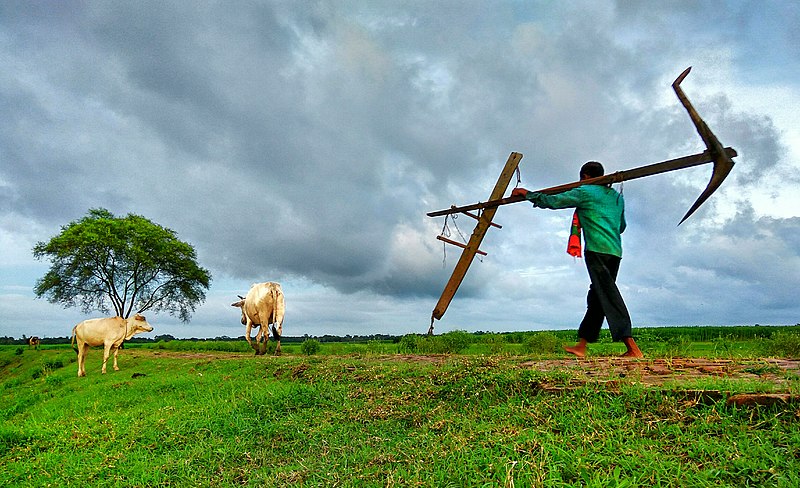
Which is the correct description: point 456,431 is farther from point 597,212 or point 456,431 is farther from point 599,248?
point 597,212

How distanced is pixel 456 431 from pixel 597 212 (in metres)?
3.67

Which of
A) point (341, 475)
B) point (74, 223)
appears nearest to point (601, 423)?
point (341, 475)

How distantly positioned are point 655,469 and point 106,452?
561 cm

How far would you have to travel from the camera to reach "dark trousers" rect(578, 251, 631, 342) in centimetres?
632

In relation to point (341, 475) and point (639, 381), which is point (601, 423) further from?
point (341, 475)

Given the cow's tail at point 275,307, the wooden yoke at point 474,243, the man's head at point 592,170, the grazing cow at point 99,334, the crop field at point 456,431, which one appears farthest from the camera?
the cow's tail at point 275,307

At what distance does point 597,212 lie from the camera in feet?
21.7

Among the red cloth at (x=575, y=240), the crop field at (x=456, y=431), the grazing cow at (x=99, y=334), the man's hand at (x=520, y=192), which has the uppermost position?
the man's hand at (x=520, y=192)

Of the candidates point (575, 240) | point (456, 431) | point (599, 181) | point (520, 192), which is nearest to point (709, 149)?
point (599, 181)

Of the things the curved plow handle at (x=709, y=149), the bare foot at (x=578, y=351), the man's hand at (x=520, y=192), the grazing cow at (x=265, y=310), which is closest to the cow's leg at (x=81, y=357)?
the grazing cow at (x=265, y=310)

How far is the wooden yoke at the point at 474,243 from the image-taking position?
8.48m

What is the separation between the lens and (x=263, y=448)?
16.5 ft

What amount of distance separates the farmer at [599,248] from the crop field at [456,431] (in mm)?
591

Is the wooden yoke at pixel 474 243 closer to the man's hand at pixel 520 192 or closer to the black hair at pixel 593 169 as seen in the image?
the man's hand at pixel 520 192
